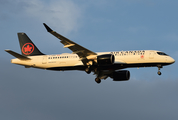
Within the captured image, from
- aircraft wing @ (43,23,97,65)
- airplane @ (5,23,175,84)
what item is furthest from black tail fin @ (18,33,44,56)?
aircraft wing @ (43,23,97,65)

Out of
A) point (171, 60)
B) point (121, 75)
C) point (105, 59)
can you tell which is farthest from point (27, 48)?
point (171, 60)

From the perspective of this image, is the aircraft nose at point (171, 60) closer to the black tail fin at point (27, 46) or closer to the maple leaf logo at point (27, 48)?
the black tail fin at point (27, 46)

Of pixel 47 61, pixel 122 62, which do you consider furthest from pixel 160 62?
pixel 47 61

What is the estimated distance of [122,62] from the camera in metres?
53.7

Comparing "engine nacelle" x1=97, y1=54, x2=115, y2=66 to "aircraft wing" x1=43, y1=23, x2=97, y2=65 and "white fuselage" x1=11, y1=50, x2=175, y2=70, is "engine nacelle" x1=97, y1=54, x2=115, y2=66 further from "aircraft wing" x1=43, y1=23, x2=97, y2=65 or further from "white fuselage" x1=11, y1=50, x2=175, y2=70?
"aircraft wing" x1=43, y1=23, x2=97, y2=65

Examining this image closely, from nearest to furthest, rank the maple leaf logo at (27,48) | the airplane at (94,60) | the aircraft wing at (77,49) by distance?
1. the aircraft wing at (77,49)
2. the airplane at (94,60)
3. the maple leaf logo at (27,48)

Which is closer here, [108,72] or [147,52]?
[147,52]

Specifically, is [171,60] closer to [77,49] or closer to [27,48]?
[77,49]

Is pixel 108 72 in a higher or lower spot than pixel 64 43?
lower

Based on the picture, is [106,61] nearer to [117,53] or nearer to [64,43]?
[117,53]

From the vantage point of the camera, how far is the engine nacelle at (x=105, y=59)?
172 ft

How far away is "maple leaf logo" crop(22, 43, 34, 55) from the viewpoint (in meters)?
62.4

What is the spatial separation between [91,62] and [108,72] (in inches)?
269

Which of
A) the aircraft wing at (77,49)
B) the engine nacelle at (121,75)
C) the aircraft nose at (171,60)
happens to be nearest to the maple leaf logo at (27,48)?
the aircraft wing at (77,49)
